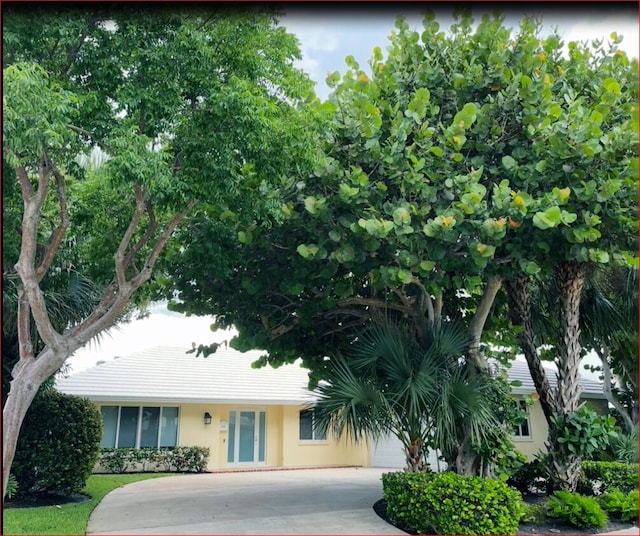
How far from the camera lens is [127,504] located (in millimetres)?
9938

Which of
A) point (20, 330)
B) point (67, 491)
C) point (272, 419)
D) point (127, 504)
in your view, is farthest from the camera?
point (272, 419)

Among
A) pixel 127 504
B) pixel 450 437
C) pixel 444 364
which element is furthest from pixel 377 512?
pixel 127 504

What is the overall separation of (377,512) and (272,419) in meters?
11.3

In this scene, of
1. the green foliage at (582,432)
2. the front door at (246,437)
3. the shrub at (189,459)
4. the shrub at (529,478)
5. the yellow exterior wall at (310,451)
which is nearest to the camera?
the green foliage at (582,432)

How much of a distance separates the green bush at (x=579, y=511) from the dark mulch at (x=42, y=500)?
8.14 metres

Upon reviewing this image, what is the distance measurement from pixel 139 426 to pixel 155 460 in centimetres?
124

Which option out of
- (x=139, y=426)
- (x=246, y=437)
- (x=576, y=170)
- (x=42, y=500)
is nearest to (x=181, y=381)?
(x=139, y=426)

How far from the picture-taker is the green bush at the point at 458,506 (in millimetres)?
7301

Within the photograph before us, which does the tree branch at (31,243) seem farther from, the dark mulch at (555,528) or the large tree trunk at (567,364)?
the large tree trunk at (567,364)

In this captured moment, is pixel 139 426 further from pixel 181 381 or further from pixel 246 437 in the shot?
pixel 246 437

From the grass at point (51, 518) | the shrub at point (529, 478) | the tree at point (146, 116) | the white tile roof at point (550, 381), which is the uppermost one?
the tree at point (146, 116)

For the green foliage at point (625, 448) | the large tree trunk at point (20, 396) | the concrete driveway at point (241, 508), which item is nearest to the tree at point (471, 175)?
the large tree trunk at point (20, 396)

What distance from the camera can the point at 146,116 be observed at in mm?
6668

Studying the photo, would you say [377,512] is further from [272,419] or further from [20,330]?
[272,419]
